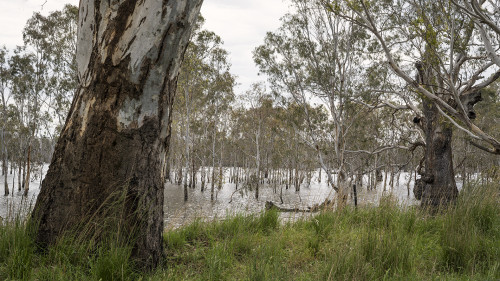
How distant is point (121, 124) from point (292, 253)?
1716mm

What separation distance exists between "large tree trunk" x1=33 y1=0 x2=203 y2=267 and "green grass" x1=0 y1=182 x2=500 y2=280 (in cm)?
19

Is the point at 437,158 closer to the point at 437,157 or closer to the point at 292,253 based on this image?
the point at 437,157

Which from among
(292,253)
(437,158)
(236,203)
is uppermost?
(437,158)

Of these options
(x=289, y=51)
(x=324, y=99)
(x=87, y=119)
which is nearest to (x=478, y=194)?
(x=87, y=119)

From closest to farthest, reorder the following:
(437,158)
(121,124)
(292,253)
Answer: (121,124), (292,253), (437,158)

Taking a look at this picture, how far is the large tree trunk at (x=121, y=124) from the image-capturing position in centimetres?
216

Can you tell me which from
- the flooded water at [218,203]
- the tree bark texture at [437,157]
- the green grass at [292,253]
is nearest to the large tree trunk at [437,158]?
the tree bark texture at [437,157]

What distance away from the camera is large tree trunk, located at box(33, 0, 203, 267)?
85.0 inches

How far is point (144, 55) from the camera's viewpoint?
216 centimetres

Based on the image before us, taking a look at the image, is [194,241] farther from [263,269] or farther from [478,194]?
[478,194]

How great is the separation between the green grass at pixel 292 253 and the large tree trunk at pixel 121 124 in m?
0.19

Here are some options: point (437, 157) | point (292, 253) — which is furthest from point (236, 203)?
point (292, 253)

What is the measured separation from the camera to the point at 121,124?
219cm

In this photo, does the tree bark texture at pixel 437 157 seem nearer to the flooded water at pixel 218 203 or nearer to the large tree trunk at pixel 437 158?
the large tree trunk at pixel 437 158
